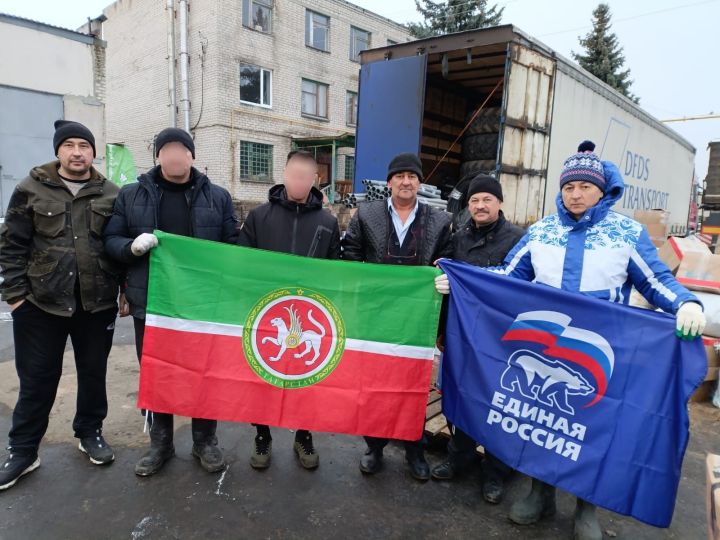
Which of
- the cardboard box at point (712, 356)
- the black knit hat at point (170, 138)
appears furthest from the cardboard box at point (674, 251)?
the black knit hat at point (170, 138)

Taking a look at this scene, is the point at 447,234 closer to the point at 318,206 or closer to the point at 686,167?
the point at 318,206

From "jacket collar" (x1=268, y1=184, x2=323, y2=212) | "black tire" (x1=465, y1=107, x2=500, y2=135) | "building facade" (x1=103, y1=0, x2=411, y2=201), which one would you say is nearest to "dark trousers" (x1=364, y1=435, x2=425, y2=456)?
"jacket collar" (x1=268, y1=184, x2=323, y2=212)

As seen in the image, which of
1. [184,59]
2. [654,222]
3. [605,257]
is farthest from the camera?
[184,59]

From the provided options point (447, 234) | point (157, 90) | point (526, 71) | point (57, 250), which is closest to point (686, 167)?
point (526, 71)

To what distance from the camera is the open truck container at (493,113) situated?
6523 mm

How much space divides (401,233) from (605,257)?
1.16m

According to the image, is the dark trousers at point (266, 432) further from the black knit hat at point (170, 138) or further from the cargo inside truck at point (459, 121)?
the cargo inside truck at point (459, 121)

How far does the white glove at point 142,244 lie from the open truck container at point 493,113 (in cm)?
506

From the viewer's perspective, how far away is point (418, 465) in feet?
9.68

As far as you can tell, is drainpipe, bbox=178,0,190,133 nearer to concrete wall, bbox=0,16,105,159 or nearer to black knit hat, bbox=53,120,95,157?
concrete wall, bbox=0,16,105,159

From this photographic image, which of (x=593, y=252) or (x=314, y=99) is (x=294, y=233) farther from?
(x=314, y=99)

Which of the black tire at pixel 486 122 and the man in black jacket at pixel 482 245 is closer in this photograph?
the man in black jacket at pixel 482 245

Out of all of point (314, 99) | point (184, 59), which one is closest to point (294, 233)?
point (184, 59)

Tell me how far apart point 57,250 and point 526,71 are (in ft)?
20.0
